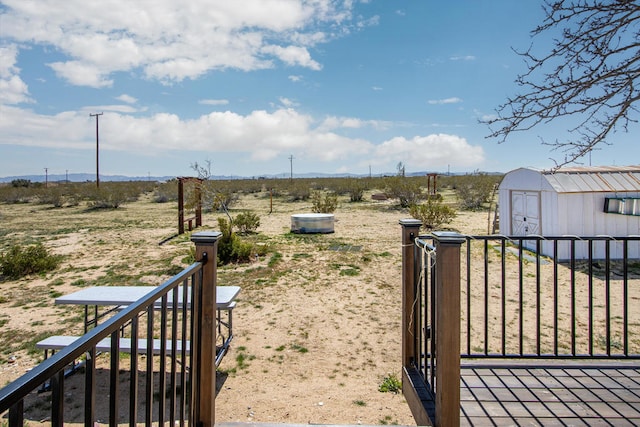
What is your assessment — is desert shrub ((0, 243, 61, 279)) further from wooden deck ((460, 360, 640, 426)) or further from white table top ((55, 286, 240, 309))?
wooden deck ((460, 360, 640, 426))

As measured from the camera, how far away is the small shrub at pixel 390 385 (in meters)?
3.75

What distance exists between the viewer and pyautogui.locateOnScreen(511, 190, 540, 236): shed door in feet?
34.0

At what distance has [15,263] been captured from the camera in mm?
8078

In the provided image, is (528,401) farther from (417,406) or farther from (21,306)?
(21,306)

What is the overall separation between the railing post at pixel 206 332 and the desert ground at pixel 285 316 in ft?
3.47

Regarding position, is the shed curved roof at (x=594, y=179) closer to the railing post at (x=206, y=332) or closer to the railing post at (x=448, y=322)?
the railing post at (x=448, y=322)

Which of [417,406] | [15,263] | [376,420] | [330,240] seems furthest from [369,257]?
[15,263]

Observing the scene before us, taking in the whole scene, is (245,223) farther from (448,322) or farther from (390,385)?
(448,322)

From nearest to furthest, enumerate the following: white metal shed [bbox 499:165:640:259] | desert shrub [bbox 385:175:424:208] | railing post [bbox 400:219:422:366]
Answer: railing post [bbox 400:219:422:366] < white metal shed [bbox 499:165:640:259] < desert shrub [bbox 385:175:424:208]

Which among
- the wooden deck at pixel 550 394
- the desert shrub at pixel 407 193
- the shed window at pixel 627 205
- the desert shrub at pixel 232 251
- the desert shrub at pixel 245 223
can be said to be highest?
the desert shrub at pixel 407 193

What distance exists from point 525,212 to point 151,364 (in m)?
11.3

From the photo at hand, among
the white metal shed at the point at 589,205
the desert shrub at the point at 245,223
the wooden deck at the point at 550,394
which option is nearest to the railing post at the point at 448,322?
the wooden deck at the point at 550,394

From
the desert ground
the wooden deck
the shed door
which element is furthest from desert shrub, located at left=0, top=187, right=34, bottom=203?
the wooden deck

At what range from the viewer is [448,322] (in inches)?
84.0
